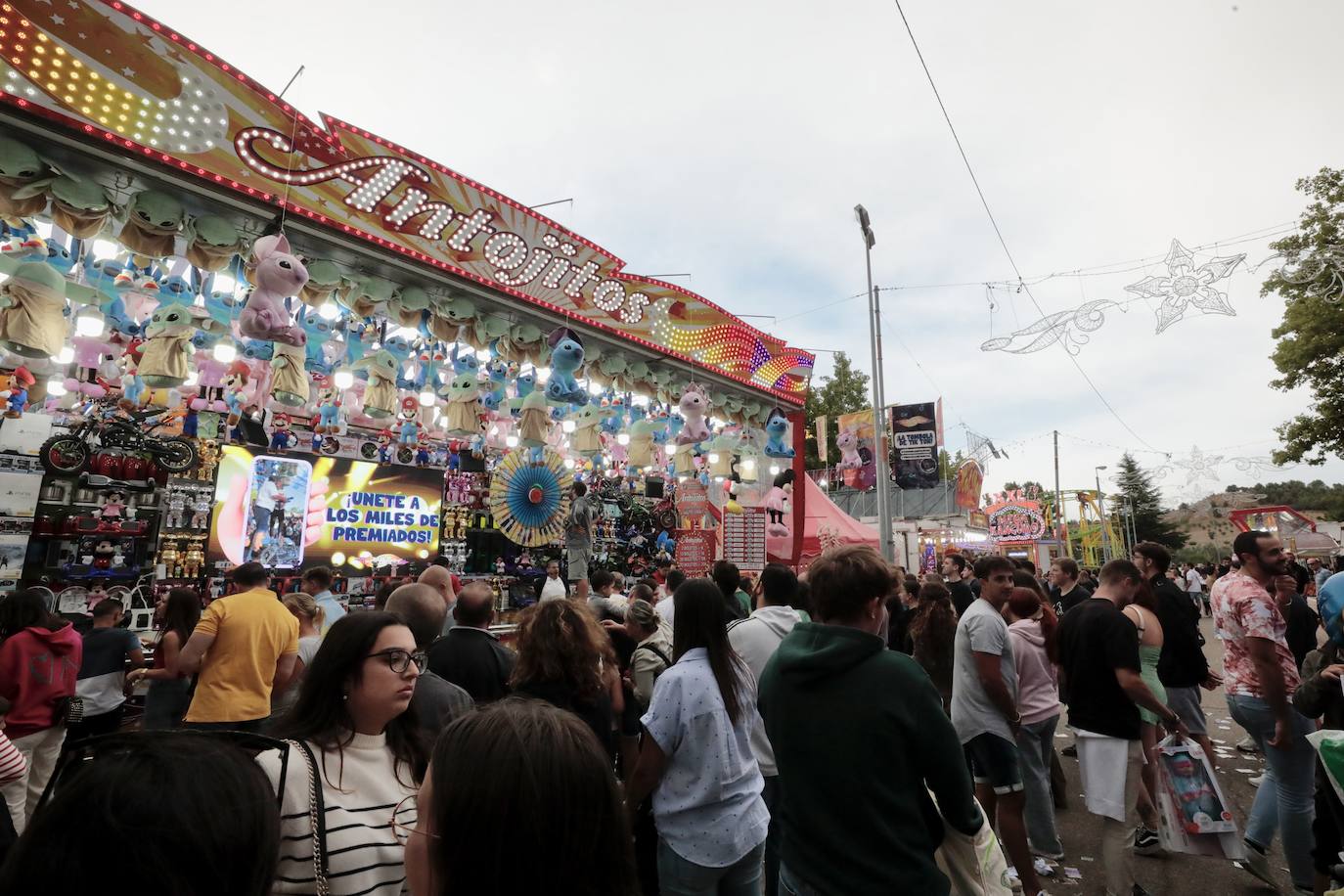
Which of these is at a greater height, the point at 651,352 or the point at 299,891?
the point at 651,352

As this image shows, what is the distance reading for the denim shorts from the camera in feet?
12.3

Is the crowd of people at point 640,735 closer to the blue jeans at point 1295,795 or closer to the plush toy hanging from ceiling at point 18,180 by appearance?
the blue jeans at point 1295,795

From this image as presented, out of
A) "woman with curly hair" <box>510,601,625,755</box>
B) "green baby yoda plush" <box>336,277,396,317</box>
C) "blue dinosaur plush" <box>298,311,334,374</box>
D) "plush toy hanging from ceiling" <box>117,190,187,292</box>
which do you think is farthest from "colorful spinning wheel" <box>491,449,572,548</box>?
"woman with curly hair" <box>510,601,625,755</box>

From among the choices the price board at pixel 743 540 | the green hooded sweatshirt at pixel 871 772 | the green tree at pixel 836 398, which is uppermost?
the green tree at pixel 836 398

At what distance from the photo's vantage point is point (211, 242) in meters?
5.06

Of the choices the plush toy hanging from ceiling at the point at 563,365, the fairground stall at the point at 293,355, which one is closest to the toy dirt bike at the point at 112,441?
the fairground stall at the point at 293,355

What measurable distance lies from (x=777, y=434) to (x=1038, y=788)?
7068mm

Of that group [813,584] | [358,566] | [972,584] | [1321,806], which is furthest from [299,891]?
[358,566]

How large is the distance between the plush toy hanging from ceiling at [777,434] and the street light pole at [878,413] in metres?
1.52

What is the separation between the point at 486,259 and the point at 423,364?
1.77m

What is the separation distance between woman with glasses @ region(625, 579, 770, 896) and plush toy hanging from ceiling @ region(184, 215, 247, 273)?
5009 millimetres

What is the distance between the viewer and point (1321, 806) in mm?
2980

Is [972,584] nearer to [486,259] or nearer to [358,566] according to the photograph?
[486,259]

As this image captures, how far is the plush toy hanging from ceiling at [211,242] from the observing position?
504 cm
